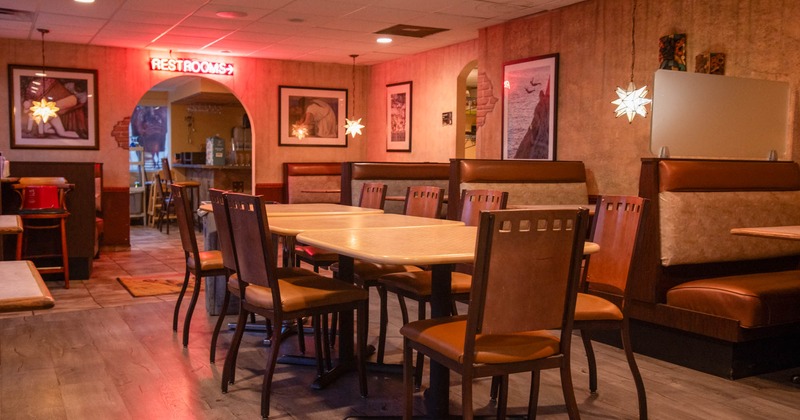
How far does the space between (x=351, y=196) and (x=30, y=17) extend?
13.4ft

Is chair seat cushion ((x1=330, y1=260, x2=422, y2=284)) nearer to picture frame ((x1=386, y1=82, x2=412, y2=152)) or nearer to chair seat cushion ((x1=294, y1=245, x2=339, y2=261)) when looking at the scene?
chair seat cushion ((x1=294, y1=245, x2=339, y2=261))

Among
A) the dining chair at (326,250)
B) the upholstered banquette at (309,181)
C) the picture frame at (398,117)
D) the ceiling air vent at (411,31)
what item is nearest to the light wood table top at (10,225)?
the dining chair at (326,250)

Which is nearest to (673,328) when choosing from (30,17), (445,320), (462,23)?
(445,320)

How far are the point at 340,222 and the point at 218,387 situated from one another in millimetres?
1067

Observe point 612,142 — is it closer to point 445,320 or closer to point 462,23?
point 462,23

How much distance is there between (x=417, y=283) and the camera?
Result: 3.48 m

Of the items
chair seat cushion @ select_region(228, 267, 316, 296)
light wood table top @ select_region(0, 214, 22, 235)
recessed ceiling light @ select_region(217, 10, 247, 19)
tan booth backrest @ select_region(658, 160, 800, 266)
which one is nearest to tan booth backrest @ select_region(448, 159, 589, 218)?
tan booth backrest @ select_region(658, 160, 800, 266)

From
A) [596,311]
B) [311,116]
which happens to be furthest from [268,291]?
Result: [311,116]

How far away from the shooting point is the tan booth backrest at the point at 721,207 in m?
4.08

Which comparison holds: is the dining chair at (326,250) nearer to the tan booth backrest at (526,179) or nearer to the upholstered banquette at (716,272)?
the tan booth backrest at (526,179)

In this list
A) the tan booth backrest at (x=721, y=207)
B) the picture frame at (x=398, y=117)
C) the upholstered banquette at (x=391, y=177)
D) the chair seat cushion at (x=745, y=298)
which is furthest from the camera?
the picture frame at (x=398, y=117)

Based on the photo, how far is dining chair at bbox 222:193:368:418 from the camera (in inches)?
117

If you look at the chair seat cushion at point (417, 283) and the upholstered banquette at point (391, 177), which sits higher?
the upholstered banquette at point (391, 177)

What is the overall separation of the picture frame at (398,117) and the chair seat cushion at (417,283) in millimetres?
6497
